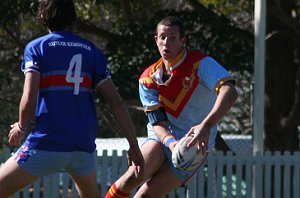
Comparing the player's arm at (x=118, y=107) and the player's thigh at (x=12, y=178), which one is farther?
the player's arm at (x=118, y=107)

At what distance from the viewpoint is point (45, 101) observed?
18.5ft

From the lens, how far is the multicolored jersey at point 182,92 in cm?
682

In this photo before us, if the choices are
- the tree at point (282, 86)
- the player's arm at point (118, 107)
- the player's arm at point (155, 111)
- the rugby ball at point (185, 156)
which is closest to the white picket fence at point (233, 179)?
the tree at point (282, 86)

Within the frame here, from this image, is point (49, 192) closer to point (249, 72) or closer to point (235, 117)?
point (249, 72)

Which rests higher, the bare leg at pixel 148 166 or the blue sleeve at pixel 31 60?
the blue sleeve at pixel 31 60

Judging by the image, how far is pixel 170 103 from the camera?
22.7 feet

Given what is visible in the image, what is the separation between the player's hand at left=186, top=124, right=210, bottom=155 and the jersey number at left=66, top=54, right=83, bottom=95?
0.97 m

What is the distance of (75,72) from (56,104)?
8.9 inches

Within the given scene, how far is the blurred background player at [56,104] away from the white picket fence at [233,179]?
5.67 m

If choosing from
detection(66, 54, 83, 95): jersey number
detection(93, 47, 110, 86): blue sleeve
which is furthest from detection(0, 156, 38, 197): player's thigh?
detection(93, 47, 110, 86): blue sleeve

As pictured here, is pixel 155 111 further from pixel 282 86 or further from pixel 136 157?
pixel 282 86

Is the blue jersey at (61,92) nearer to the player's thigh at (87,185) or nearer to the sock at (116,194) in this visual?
the player's thigh at (87,185)

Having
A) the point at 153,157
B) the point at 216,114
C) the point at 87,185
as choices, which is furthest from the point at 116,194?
the point at 216,114

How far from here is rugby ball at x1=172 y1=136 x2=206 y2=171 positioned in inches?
250
